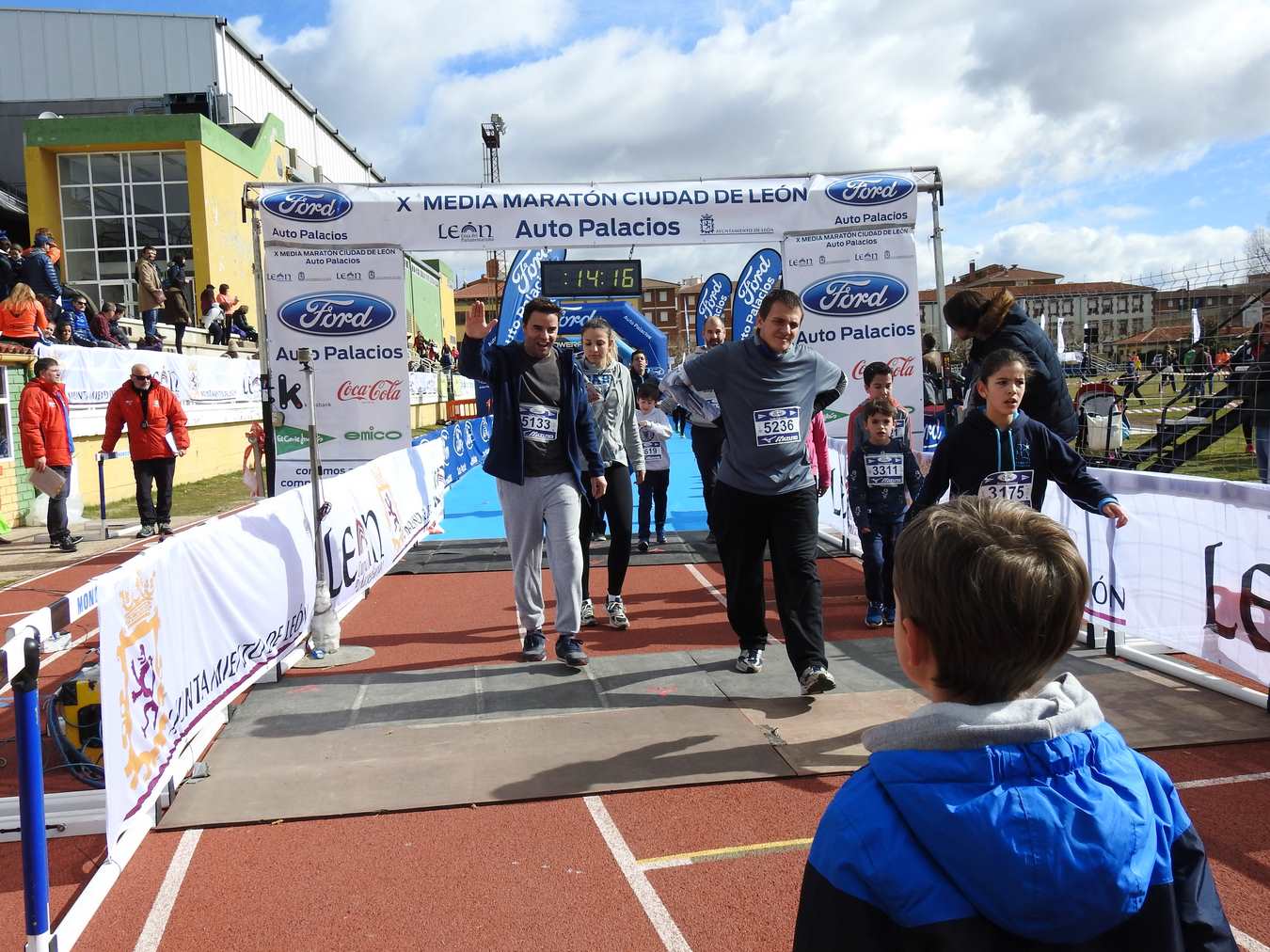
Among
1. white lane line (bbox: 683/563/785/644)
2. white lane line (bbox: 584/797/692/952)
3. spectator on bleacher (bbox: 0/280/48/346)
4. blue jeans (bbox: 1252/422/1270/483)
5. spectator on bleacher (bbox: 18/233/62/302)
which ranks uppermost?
spectator on bleacher (bbox: 18/233/62/302)

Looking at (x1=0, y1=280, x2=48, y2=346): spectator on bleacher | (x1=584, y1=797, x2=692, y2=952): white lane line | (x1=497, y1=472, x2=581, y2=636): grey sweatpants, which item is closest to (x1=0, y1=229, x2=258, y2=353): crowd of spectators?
(x1=0, y1=280, x2=48, y2=346): spectator on bleacher

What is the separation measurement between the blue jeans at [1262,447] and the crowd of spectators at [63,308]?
1432 cm

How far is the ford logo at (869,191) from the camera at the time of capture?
968cm

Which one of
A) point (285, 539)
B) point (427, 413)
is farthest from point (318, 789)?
point (427, 413)

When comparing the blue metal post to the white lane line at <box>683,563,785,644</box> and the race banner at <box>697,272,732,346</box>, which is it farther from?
the race banner at <box>697,272,732,346</box>

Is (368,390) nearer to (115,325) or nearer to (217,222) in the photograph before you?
(115,325)

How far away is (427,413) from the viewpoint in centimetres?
3781

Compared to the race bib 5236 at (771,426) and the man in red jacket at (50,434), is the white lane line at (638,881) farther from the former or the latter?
the man in red jacket at (50,434)

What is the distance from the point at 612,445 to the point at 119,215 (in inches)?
1153

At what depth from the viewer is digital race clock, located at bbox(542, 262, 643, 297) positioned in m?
19.3

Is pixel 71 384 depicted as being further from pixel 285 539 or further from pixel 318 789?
pixel 318 789

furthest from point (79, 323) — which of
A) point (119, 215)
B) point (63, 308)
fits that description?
point (119, 215)

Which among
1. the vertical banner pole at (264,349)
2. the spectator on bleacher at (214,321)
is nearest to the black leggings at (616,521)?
the vertical banner pole at (264,349)

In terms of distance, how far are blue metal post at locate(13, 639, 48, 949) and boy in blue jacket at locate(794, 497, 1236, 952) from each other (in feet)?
8.24
